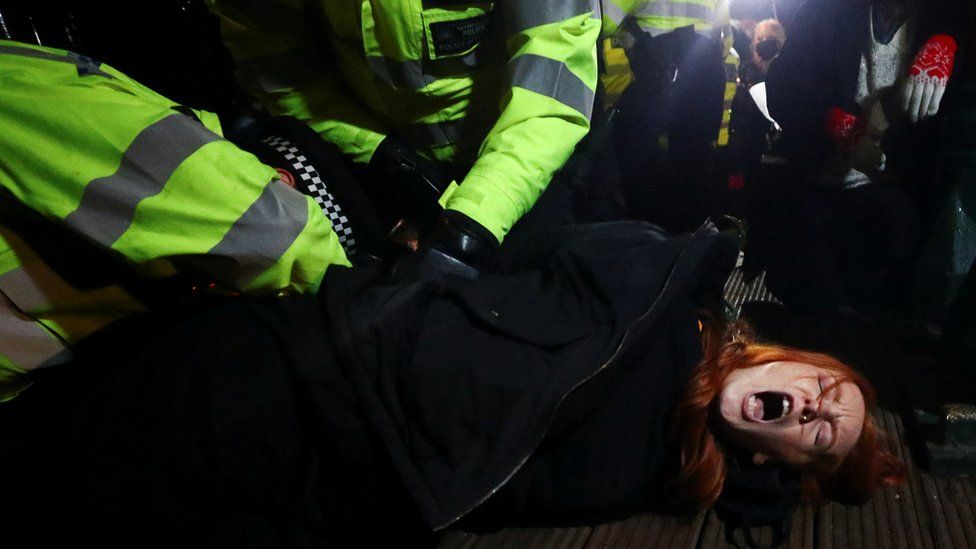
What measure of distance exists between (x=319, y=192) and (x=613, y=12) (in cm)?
91

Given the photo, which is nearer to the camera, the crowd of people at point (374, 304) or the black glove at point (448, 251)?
the crowd of people at point (374, 304)

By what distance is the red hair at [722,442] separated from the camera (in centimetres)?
126

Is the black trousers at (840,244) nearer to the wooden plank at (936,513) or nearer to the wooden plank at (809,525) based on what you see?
the wooden plank at (936,513)

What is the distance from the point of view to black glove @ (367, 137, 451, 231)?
1370 millimetres

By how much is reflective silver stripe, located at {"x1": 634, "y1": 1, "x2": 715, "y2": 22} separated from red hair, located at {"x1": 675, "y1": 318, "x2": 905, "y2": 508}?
3.20 ft

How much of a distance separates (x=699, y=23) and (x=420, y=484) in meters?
1.65

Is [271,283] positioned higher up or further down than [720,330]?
higher up

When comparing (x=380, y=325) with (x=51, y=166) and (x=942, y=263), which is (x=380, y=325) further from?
(x=942, y=263)

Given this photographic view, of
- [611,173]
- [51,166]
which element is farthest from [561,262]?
[51,166]

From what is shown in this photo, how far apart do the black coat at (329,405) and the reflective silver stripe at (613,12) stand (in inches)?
29.0

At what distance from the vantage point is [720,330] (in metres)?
1.43

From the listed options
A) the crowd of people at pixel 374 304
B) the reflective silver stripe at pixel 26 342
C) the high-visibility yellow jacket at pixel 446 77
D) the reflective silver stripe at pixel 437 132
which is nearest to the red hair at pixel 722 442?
the crowd of people at pixel 374 304

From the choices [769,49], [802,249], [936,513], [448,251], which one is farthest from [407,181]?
[769,49]

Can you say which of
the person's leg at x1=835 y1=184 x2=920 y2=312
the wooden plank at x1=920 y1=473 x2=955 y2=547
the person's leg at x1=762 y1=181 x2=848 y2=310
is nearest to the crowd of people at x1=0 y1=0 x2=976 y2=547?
the wooden plank at x1=920 y1=473 x2=955 y2=547
